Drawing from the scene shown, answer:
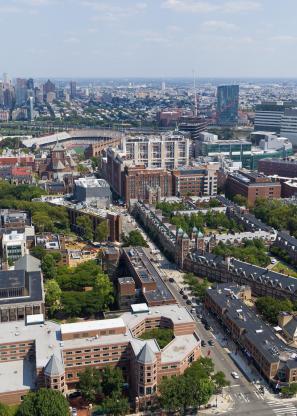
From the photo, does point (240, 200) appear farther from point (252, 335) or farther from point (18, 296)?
point (18, 296)

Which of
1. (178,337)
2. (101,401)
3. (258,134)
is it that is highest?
(258,134)

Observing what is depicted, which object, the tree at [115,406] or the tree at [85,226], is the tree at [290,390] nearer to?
the tree at [115,406]

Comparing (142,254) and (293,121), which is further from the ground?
(293,121)

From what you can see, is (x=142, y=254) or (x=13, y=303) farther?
(x=142, y=254)

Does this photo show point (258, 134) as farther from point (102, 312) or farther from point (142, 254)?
point (102, 312)

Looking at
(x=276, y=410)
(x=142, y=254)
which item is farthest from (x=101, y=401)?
(x=142, y=254)
